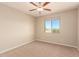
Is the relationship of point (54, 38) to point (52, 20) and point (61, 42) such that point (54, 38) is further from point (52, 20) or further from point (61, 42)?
point (52, 20)

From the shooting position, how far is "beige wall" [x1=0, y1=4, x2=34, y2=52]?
294 cm

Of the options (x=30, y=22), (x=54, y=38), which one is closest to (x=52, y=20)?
(x=54, y=38)

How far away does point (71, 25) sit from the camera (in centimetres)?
384

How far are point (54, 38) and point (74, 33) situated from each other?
4.23 ft

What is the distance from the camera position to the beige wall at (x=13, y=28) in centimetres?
294

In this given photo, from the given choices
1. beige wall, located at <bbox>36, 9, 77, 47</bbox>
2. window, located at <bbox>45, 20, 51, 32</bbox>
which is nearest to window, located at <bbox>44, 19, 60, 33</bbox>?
window, located at <bbox>45, 20, 51, 32</bbox>

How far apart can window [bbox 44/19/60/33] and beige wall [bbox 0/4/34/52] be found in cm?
127

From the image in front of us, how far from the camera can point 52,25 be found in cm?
484

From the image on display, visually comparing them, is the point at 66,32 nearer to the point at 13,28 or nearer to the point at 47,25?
the point at 47,25

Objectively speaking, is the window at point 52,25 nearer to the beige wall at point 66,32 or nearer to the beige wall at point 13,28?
the beige wall at point 66,32

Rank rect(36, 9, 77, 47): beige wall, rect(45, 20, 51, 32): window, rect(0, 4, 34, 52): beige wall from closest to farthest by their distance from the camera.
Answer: rect(0, 4, 34, 52): beige wall < rect(36, 9, 77, 47): beige wall < rect(45, 20, 51, 32): window

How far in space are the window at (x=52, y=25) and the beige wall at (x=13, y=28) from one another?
1.27 metres

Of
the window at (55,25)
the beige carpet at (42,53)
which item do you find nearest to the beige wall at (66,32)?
the window at (55,25)

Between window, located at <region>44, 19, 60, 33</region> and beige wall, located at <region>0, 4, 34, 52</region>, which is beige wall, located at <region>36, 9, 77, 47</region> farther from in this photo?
beige wall, located at <region>0, 4, 34, 52</region>
